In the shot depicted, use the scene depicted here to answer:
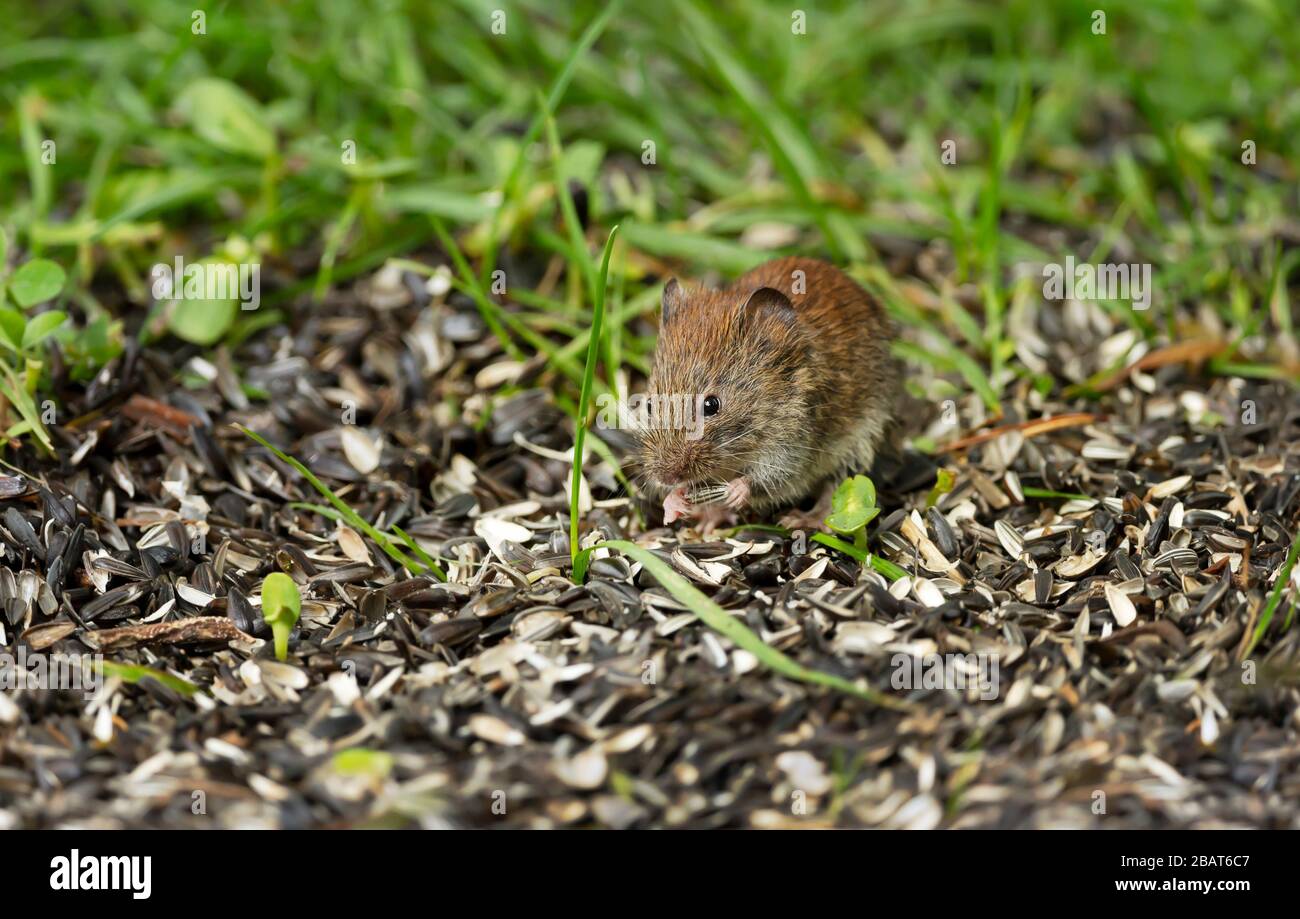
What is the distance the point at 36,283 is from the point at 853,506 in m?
3.84

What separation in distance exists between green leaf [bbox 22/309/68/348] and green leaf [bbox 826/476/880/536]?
3488mm

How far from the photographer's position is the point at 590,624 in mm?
4918

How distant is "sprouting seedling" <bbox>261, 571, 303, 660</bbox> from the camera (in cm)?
483

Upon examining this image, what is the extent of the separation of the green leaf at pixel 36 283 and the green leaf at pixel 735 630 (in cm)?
292

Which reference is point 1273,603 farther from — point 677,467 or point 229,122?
point 229,122

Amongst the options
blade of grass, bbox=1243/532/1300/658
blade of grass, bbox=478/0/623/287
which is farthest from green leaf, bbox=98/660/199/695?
blade of grass, bbox=1243/532/1300/658

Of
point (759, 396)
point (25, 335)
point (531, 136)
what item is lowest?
point (759, 396)

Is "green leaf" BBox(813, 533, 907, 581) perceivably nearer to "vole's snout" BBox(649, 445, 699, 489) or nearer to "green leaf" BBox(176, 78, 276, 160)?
"vole's snout" BBox(649, 445, 699, 489)

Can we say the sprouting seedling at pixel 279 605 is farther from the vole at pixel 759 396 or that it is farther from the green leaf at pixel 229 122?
the green leaf at pixel 229 122

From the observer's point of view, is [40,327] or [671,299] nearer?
[40,327]

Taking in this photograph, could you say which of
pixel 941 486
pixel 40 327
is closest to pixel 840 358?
pixel 941 486

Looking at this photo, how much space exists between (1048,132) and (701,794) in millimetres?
6214

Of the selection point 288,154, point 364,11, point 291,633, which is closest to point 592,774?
point 291,633
